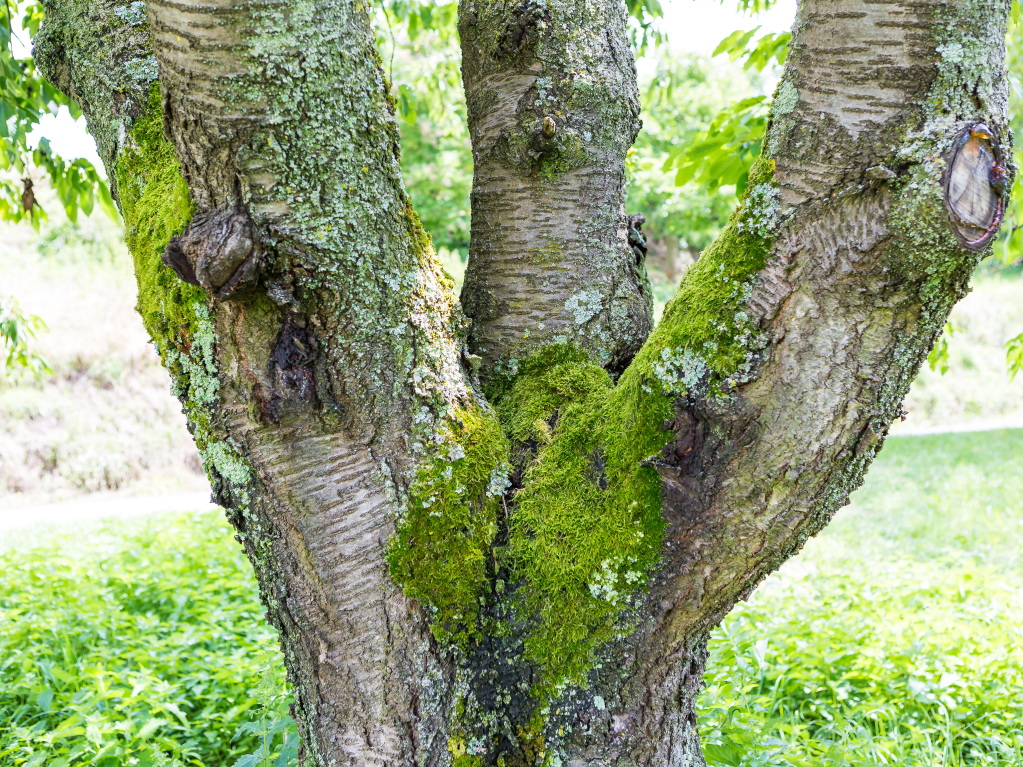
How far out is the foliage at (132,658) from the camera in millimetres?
2566

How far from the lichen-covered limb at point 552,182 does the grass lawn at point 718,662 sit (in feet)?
4.17

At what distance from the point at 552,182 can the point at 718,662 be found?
1.84 m

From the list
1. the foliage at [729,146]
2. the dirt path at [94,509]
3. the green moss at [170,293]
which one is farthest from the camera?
the dirt path at [94,509]

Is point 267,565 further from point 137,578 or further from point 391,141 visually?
point 137,578

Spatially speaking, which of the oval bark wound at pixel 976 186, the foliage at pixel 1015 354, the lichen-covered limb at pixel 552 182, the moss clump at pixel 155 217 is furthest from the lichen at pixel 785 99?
the foliage at pixel 1015 354

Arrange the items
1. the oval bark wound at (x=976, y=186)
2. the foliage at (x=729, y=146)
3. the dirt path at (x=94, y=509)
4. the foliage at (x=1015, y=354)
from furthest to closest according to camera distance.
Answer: the dirt path at (x=94, y=509) < the foliage at (x=1015, y=354) < the foliage at (x=729, y=146) < the oval bark wound at (x=976, y=186)

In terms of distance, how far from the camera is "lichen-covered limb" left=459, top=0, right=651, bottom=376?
6.46 ft

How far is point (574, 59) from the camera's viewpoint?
6.49 ft

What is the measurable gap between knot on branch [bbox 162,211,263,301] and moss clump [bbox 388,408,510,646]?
54 centimetres

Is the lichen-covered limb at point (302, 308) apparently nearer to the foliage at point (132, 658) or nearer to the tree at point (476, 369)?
Answer: the tree at point (476, 369)

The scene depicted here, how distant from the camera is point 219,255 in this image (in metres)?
1.28

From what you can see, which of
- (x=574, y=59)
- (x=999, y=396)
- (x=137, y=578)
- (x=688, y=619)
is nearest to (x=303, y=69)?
(x=574, y=59)

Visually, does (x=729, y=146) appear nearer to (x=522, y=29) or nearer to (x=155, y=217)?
(x=522, y=29)

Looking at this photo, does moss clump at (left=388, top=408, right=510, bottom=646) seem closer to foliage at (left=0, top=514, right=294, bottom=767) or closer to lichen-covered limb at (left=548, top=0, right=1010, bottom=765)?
lichen-covered limb at (left=548, top=0, right=1010, bottom=765)
